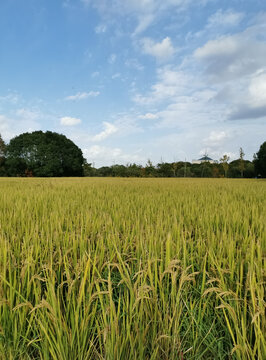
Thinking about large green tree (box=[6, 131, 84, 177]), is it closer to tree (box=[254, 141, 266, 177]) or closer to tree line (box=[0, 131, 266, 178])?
tree line (box=[0, 131, 266, 178])

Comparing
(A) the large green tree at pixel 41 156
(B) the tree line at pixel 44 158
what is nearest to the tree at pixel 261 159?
(B) the tree line at pixel 44 158

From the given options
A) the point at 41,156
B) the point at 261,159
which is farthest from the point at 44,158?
the point at 261,159

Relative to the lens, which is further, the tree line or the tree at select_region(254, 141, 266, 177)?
the tree line

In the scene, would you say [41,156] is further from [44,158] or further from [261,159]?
[261,159]

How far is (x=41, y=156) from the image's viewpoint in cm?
3659

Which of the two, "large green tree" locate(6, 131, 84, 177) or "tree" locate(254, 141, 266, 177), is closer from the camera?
"tree" locate(254, 141, 266, 177)

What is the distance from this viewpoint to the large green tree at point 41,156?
1430 inches

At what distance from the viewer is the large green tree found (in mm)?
36312

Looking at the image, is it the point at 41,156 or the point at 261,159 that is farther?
the point at 41,156

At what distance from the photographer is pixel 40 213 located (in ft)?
8.26

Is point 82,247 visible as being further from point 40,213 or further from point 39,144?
point 39,144

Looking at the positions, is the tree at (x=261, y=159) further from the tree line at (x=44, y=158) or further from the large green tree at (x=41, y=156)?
the large green tree at (x=41, y=156)

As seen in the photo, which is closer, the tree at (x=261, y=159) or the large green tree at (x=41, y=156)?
the tree at (x=261, y=159)

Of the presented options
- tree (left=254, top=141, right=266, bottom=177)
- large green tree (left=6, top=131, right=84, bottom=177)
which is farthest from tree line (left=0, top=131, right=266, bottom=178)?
tree (left=254, top=141, right=266, bottom=177)
